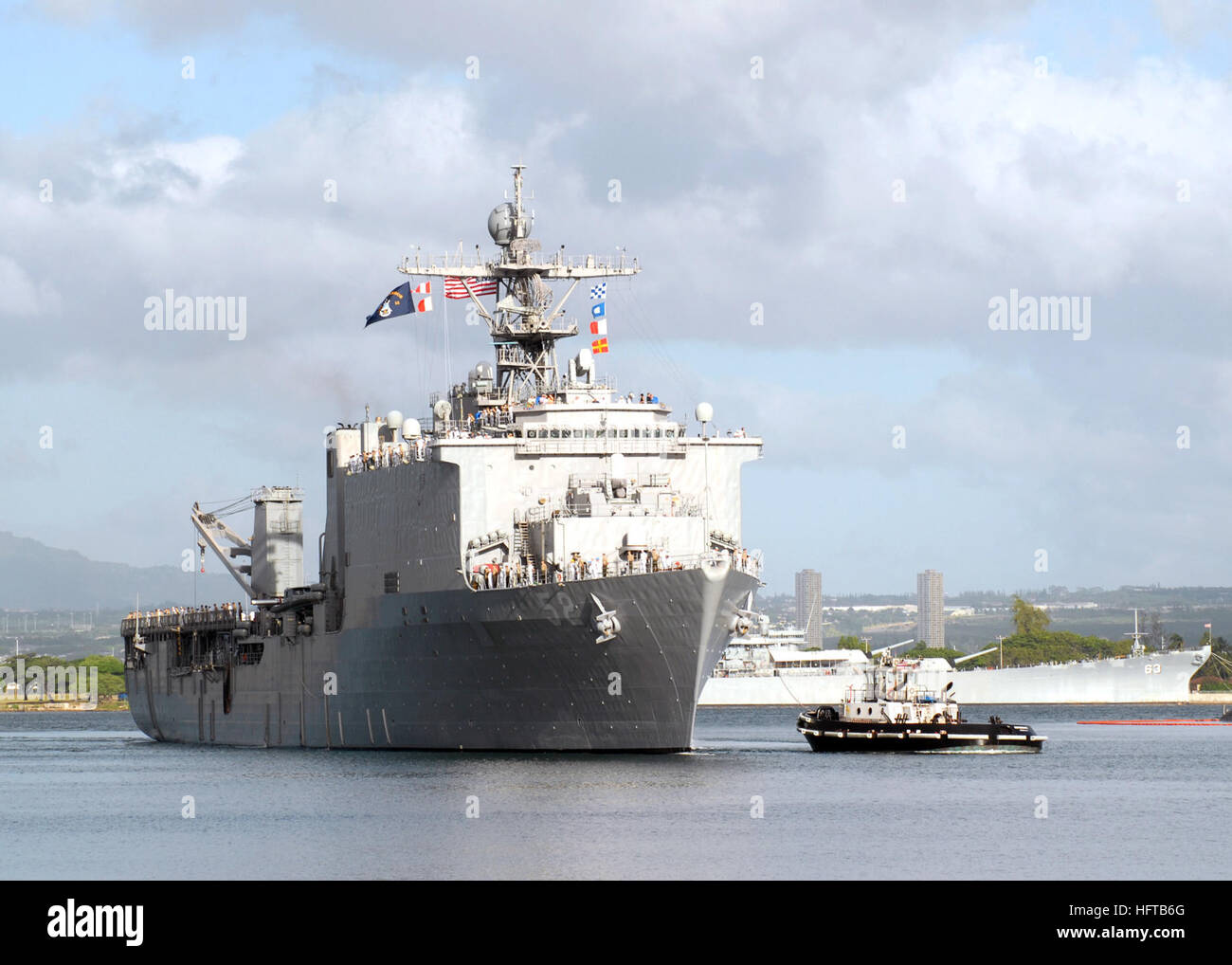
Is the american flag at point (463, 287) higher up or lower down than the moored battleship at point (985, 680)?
higher up

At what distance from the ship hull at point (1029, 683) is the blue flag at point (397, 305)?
86895 mm

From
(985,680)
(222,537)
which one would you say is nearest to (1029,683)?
(985,680)

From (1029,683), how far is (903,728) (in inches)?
3338

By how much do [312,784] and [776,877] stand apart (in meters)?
20.2

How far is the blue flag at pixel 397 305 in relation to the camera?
5947 cm

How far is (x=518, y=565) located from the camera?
176ft

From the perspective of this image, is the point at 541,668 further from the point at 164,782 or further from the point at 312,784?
the point at 164,782

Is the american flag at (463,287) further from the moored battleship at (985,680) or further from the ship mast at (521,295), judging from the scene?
the moored battleship at (985,680)

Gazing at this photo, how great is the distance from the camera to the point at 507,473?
54.5m

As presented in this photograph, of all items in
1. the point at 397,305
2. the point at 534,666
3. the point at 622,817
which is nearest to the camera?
the point at 622,817

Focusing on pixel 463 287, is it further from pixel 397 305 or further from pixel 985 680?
pixel 985 680

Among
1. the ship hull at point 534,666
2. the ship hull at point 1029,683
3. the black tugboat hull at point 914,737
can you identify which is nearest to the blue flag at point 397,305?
the ship hull at point 534,666
